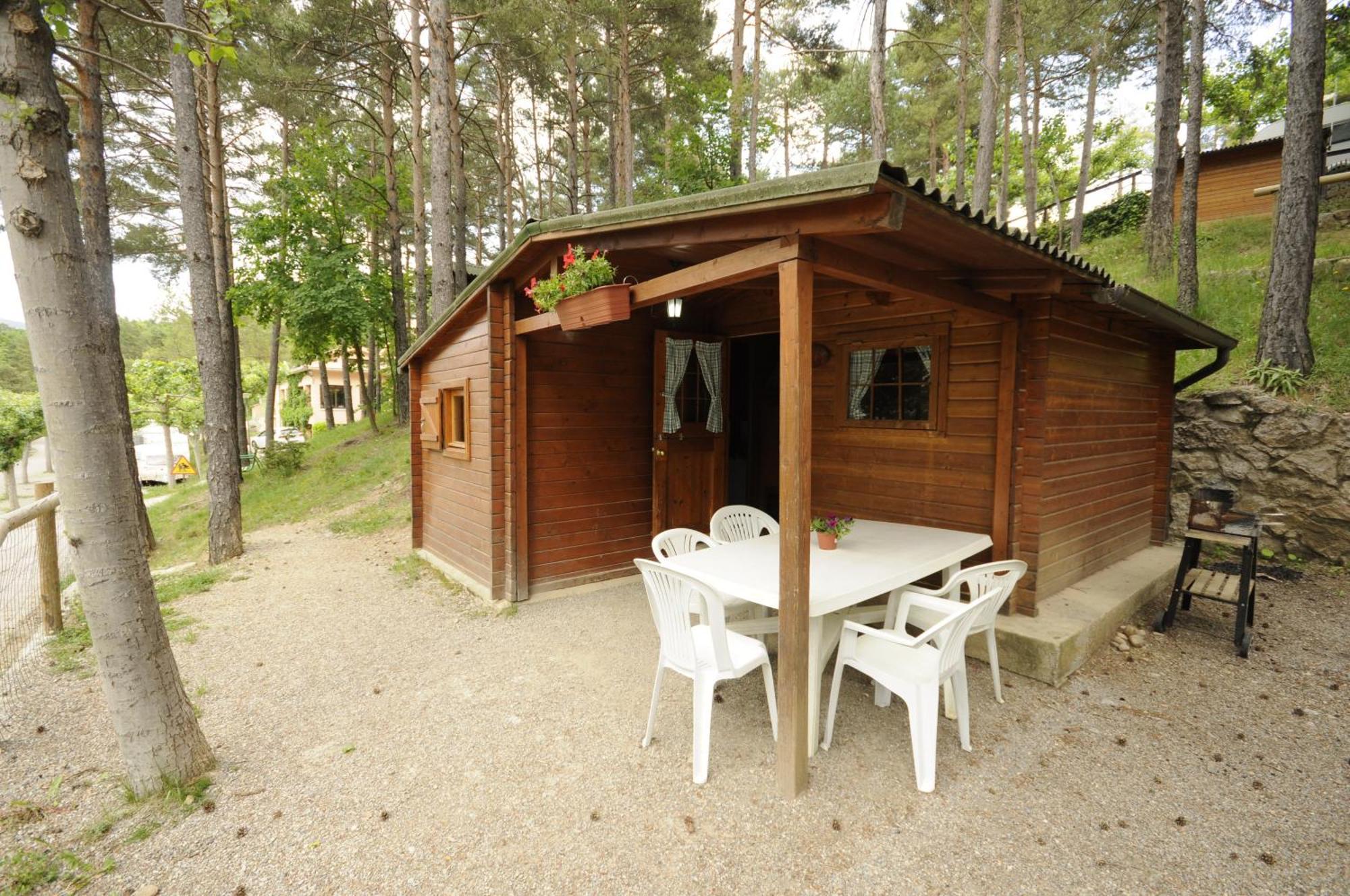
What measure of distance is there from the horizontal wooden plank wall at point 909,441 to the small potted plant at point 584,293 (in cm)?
157

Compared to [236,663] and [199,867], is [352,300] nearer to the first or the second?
[236,663]

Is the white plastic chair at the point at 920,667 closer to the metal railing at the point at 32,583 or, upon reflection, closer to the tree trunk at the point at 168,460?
the metal railing at the point at 32,583

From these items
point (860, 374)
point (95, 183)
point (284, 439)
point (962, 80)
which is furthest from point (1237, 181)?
point (284, 439)

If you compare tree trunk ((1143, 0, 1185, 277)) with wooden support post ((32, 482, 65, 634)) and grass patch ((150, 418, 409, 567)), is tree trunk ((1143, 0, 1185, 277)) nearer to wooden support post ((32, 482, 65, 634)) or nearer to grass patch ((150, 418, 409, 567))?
grass patch ((150, 418, 409, 567))

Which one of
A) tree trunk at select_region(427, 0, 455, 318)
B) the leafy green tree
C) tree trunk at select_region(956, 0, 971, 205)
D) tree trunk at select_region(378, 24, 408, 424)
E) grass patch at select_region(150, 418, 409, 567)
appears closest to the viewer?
tree trunk at select_region(427, 0, 455, 318)

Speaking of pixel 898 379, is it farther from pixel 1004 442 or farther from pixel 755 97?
pixel 755 97

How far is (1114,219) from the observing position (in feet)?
50.4

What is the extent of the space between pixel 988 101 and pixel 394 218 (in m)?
10.6

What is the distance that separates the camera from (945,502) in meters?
3.99

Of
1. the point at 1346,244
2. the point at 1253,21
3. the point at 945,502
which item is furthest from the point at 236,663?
the point at 1253,21

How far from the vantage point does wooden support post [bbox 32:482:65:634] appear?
146 inches

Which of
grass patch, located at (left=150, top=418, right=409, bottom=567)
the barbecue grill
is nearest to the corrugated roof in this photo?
the barbecue grill

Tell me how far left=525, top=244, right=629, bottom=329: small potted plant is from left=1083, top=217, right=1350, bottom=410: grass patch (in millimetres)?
6542

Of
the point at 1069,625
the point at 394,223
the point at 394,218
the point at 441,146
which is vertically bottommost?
the point at 1069,625
